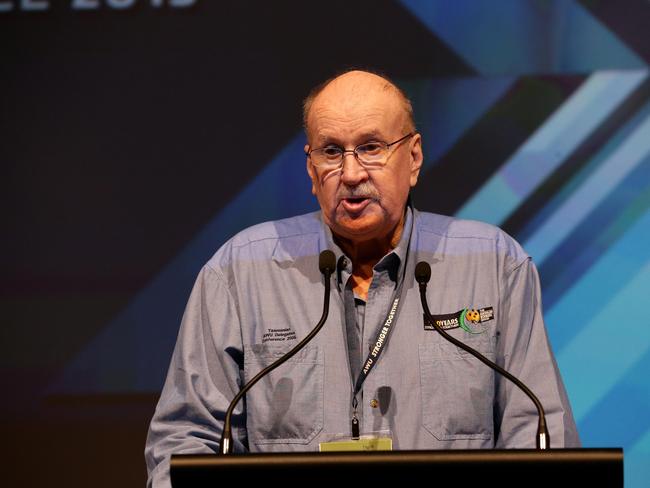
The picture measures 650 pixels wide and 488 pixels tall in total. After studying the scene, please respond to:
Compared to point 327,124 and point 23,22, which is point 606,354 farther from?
point 23,22

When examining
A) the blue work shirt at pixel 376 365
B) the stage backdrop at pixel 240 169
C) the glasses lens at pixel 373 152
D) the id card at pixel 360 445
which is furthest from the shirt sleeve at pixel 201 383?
the stage backdrop at pixel 240 169

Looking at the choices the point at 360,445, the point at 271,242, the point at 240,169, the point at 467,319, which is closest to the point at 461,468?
the point at 360,445

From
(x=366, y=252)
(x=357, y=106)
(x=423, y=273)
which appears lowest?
(x=423, y=273)

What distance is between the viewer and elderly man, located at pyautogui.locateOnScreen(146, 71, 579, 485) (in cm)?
234

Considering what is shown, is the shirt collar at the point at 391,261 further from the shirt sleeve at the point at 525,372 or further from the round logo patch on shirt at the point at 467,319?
the shirt sleeve at the point at 525,372

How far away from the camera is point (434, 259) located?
2.57m

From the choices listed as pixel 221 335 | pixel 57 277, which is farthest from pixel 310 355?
pixel 57 277

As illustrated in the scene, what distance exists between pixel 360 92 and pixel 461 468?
115 cm

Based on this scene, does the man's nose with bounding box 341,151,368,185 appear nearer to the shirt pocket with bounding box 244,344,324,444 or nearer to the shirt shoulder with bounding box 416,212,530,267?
the shirt shoulder with bounding box 416,212,530,267

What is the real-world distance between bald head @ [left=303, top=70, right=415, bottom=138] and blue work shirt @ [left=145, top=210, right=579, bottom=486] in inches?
13.1

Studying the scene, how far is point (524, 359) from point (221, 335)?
0.74m

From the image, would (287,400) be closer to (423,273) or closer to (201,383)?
(201,383)

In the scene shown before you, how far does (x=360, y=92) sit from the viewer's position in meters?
2.52

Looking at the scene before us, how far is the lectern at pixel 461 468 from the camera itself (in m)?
1.66
